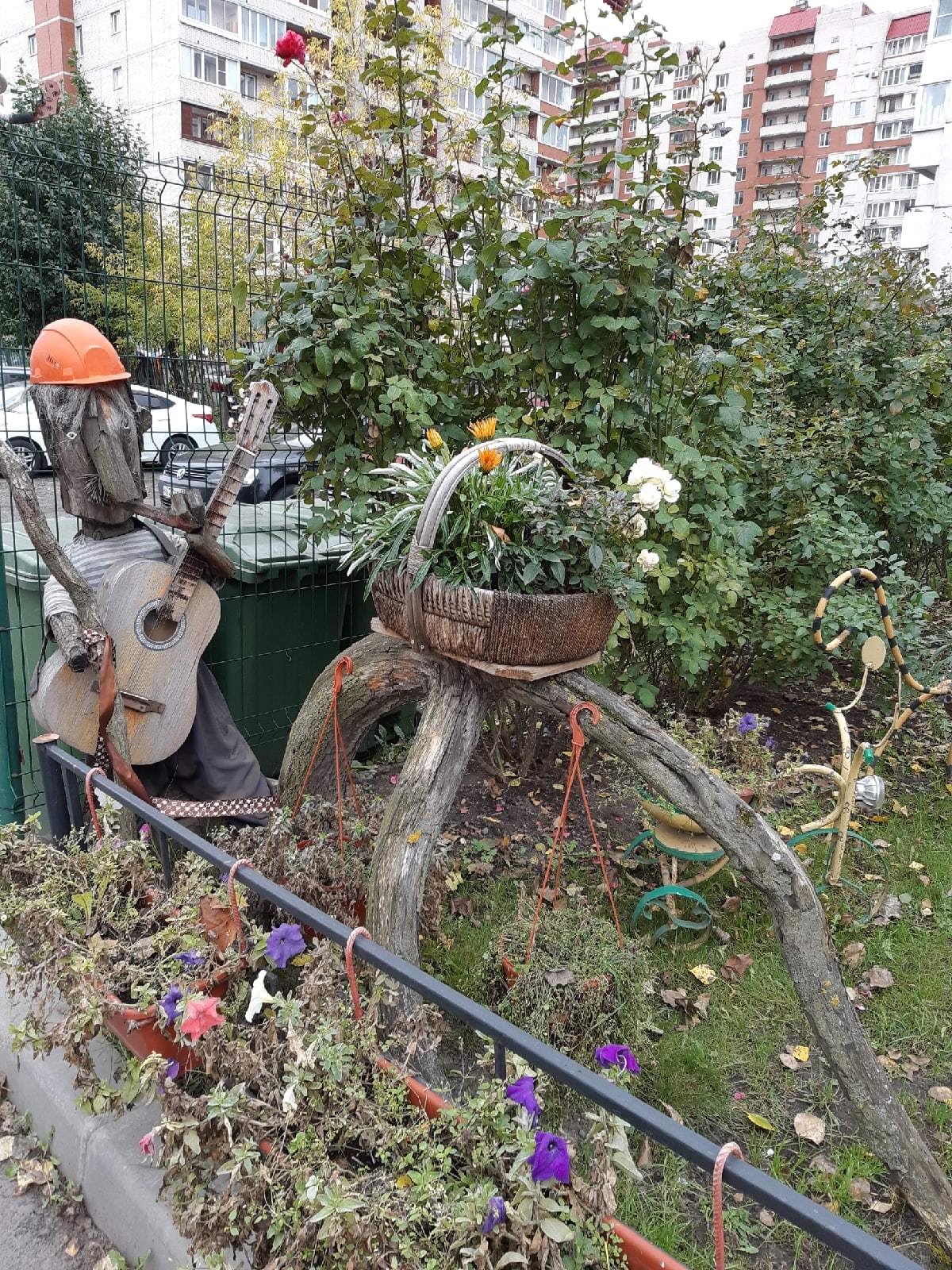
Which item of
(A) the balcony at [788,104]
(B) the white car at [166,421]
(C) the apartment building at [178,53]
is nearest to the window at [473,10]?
(C) the apartment building at [178,53]

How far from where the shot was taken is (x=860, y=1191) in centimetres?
219

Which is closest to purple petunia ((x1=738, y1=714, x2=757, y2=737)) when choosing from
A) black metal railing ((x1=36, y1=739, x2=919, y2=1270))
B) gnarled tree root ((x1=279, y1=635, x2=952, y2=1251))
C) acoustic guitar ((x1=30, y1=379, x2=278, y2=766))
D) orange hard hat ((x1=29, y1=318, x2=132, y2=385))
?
gnarled tree root ((x1=279, y1=635, x2=952, y2=1251))

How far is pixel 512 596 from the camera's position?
79.3 inches

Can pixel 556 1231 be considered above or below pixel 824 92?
below

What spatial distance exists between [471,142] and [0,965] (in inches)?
117

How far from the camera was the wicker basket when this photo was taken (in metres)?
1.96

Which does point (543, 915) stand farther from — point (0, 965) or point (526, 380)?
point (526, 380)

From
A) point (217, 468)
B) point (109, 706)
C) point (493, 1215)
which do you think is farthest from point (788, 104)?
point (493, 1215)

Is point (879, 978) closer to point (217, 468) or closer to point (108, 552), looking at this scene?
point (108, 552)

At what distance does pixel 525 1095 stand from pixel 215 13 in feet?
107

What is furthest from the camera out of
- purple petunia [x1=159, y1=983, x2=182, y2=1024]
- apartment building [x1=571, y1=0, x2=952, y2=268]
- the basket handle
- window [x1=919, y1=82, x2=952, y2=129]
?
apartment building [x1=571, y1=0, x2=952, y2=268]

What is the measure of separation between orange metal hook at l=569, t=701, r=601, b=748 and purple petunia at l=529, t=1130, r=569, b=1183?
0.99 m

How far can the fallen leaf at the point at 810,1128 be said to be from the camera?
2357 mm

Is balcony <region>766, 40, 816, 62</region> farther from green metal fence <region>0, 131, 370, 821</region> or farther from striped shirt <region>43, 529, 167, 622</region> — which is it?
striped shirt <region>43, 529, 167, 622</region>
